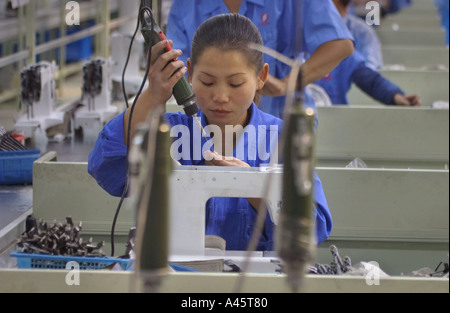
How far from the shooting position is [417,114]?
3.23m

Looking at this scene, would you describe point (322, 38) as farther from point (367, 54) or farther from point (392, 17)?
point (392, 17)

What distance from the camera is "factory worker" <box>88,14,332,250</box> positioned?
4.83 ft

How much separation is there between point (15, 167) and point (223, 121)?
1081 millimetres

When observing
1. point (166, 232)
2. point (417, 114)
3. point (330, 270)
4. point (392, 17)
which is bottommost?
point (330, 270)

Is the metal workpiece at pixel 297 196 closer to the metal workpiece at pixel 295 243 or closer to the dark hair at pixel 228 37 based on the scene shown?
the metal workpiece at pixel 295 243

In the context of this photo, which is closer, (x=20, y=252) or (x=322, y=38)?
(x=20, y=252)

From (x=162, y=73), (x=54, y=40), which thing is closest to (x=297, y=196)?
(x=162, y=73)

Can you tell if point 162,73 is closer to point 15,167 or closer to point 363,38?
point 15,167

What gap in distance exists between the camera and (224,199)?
1593 mm

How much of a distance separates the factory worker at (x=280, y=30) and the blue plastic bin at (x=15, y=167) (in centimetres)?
68

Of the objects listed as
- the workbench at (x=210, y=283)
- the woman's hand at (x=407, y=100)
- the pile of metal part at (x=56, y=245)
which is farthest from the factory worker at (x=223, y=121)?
the woman's hand at (x=407, y=100)

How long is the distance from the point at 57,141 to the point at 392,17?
774 cm
